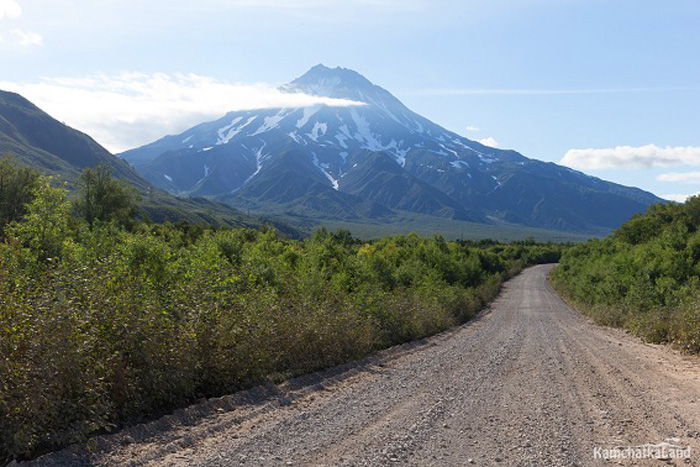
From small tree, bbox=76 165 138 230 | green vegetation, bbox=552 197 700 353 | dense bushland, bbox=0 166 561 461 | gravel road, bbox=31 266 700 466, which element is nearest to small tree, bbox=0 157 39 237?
small tree, bbox=76 165 138 230

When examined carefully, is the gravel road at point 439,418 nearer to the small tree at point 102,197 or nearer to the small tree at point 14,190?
the small tree at point 14,190

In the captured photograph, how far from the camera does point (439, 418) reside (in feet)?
26.7

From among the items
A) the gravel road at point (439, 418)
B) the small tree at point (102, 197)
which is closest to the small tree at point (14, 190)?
the small tree at point (102, 197)

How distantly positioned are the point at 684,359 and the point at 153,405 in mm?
13431

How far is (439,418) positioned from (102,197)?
40.3m

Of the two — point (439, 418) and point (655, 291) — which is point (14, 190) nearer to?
point (439, 418)

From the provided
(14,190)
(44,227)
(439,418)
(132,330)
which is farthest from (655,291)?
(14,190)

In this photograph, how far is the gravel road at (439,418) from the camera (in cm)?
628

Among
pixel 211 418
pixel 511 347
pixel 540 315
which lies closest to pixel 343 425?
pixel 211 418

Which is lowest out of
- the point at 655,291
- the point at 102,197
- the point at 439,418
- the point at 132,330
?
Answer: the point at 439,418

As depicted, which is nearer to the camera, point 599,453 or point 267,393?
point 599,453

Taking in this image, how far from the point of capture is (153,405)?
306 inches

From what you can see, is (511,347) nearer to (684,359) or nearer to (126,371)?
(684,359)

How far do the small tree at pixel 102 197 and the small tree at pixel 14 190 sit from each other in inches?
364
